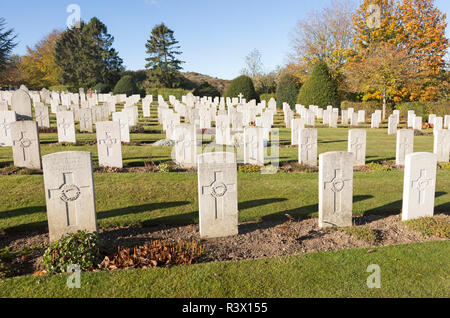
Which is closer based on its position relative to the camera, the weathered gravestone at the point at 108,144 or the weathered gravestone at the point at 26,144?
the weathered gravestone at the point at 26,144

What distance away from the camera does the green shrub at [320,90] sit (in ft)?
99.8

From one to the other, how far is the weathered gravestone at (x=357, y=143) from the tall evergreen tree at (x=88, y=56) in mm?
42564

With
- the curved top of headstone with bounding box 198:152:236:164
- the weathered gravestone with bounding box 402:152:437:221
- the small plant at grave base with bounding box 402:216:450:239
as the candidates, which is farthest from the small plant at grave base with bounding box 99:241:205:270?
the weathered gravestone with bounding box 402:152:437:221

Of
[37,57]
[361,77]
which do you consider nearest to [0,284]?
[361,77]

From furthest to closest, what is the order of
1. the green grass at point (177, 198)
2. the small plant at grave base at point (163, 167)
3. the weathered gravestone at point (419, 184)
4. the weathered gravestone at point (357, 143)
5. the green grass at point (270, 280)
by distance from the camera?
the weathered gravestone at point (357, 143) → the small plant at grave base at point (163, 167) → the green grass at point (177, 198) → the weathered gravestone at point (419, 184) → the green grass at point (270, 280)

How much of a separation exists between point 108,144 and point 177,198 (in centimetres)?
352

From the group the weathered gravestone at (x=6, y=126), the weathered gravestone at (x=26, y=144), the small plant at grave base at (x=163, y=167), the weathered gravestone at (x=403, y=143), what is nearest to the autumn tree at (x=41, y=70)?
the weathered gravestone at (x=6, y=126)

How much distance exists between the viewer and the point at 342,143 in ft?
51.2

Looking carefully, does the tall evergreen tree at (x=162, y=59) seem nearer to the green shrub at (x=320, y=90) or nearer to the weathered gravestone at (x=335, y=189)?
the green shrub at (x=320, y=90)

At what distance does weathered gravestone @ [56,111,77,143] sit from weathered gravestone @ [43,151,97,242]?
827 cm

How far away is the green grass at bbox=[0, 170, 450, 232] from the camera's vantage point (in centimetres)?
658

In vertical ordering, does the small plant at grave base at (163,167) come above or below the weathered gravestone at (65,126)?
below

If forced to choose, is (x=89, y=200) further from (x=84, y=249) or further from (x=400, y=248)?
(x=400, y=248)

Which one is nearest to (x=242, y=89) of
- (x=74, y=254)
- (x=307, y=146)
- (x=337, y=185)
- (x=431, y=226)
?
(x=307, y=146)
